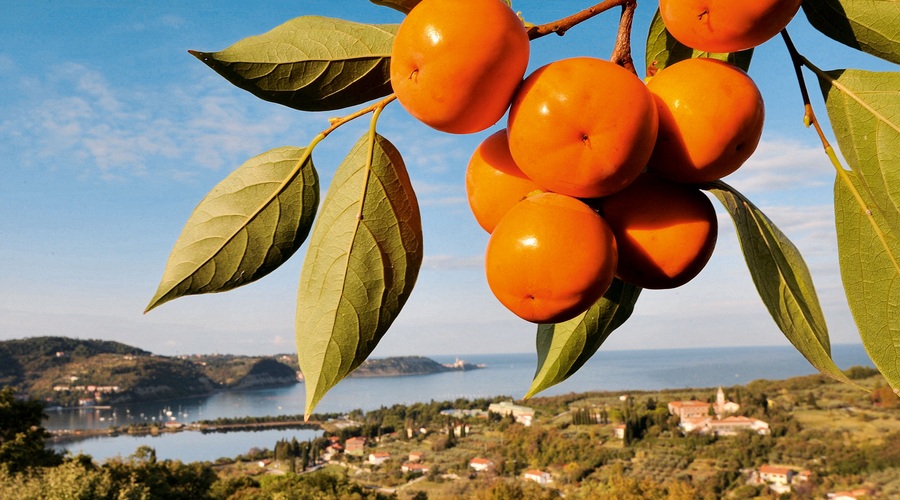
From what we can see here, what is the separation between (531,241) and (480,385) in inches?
3024

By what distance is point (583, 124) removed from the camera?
505 millimetres

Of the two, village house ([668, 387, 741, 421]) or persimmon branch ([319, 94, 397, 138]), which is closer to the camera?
persimmon branch ([319, 94, 397, 138])

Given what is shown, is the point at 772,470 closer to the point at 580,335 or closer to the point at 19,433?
the point at 19,433

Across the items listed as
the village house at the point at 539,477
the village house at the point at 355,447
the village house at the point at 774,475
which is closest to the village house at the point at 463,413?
the village house at the point at 355,447

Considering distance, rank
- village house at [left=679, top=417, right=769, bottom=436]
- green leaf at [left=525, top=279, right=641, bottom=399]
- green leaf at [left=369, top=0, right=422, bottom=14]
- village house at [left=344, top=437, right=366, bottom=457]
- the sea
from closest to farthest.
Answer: green leaf at [left=369, top=0, right=422, bottom=14]
green leaf at [left=525, top=279, right=641, bottom=399]
village house at [left=679, top=417, right=769, bottom=436]
village house at [left=344, top=437, right=366, bottom=457]
the sea

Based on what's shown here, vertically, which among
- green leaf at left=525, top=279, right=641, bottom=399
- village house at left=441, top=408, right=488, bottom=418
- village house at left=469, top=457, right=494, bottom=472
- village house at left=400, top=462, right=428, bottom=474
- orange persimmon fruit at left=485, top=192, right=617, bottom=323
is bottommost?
village house at left=400, top=462, right=428, bottom=474

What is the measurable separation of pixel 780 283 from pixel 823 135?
138mm

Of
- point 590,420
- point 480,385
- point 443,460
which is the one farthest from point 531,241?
point 480,385

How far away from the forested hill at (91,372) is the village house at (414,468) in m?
35.9

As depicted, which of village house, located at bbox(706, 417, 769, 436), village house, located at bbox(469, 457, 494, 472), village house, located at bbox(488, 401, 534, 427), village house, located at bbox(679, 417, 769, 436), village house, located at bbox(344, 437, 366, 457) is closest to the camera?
village house, located at bbox(469, 457, 494, 472)

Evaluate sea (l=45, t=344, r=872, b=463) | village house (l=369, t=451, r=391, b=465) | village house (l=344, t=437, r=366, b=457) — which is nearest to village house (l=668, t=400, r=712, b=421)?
sea (l=45, t=344, r=872, b=463)

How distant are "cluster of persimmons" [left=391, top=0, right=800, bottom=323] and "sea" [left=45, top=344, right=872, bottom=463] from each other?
5489cm

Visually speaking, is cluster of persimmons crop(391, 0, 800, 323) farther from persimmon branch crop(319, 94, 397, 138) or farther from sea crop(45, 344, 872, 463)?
sea crop(45, 344, 872, 463)

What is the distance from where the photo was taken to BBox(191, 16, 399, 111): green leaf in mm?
631
